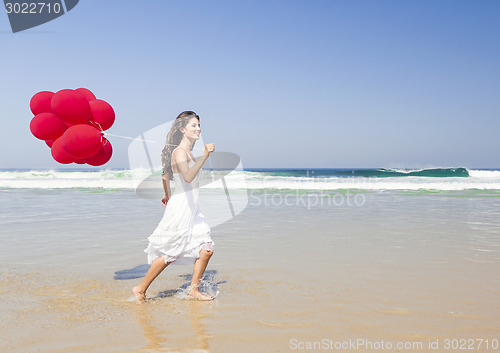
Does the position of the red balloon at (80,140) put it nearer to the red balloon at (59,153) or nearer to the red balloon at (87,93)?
the red balloon at (59,153)

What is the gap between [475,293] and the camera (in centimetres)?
389

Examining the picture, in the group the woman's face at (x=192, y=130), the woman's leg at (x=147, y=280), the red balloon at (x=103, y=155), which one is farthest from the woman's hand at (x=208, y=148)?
the red balloon at (x=103, y=155)

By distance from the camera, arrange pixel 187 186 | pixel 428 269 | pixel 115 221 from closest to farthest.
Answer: pixel 187 186, pixel 428 269, pixel 115 221

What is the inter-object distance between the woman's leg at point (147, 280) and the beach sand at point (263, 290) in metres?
0.10

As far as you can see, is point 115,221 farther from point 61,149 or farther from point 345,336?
point 345,336

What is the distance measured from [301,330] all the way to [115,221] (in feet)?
21.0

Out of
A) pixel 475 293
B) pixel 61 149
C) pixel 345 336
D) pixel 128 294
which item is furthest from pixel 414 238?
pixel 61 149

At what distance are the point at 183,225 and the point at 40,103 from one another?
6.37 feet

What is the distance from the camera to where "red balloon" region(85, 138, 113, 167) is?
14.1 ft

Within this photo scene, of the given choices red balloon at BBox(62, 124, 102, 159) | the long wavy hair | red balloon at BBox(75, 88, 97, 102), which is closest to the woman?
the long wavy hair

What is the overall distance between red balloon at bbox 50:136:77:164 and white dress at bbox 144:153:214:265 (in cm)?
112

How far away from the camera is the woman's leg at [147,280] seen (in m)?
3.72

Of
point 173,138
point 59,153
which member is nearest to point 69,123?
point 59,153

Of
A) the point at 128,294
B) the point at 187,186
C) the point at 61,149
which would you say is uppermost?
the point at 61,149
